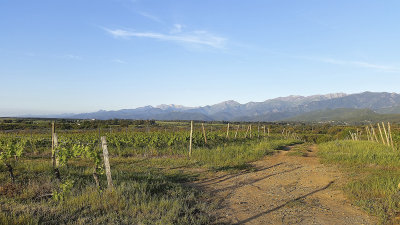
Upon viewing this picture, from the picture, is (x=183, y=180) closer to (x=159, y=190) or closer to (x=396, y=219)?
(x=159, y=190)

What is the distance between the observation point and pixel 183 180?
9922 millimetres

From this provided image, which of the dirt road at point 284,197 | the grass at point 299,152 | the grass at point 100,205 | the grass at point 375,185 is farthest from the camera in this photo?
the grass at point 299,152

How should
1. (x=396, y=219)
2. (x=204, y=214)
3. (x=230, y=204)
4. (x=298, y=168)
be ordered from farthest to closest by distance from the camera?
(x=298, y=168), (x=230, y=204), (x=204, y=214), (x=396, y=219)

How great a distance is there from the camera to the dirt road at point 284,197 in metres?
5.75

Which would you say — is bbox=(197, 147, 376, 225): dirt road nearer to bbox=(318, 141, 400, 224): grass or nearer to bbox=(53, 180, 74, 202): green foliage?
bbox=(318, 141, 400, 224): grass

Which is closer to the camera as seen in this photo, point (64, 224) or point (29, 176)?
point (64, 224)

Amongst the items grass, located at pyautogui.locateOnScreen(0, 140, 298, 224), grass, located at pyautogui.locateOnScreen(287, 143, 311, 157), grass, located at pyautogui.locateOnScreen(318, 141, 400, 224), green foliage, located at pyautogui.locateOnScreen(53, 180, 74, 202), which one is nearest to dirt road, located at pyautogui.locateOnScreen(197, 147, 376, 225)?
grass, located at pyautogui.locateOnScreen(318, 141, 400, 224)

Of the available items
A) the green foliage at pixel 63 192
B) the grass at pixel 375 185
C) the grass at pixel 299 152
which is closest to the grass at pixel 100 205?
the green foliage at pixel 63 192

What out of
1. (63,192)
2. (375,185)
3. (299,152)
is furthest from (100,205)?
(299,152)

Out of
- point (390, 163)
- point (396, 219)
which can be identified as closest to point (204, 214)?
point (396, 219)

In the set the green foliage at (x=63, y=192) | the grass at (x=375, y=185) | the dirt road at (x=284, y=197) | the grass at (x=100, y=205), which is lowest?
the dirt road at (x=284, y=197)

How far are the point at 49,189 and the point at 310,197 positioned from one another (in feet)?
25.6

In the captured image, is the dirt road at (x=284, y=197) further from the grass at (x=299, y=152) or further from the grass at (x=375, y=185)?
the grass at (x=299, y=152)

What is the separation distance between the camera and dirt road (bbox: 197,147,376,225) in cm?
575
